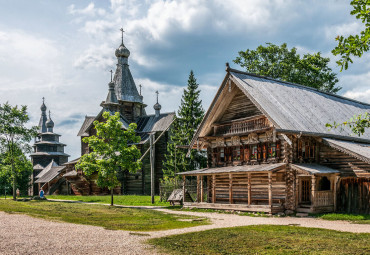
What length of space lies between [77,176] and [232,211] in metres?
33.7

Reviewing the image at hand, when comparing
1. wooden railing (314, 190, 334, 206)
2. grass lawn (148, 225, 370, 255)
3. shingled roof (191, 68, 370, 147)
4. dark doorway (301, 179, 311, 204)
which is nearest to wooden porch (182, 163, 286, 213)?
dark doorway (301, 179, 311, 204)

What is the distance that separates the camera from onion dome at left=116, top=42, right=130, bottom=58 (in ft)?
215

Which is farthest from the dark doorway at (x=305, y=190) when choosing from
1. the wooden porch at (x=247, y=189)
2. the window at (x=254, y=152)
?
the window at (x=254, y=152)

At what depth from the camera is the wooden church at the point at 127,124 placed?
5556 centimetres

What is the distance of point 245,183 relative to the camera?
3083 cm

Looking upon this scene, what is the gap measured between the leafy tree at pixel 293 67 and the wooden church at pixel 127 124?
1468 cm

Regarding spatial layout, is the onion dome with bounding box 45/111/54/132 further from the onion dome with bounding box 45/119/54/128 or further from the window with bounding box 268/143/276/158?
the window with bounding box 268/143/276/158

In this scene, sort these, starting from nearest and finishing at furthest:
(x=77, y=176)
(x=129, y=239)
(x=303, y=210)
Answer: (x=129, y=239) → (x=303, y=210) → (x=77, y=176)

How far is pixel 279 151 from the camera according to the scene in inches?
1114

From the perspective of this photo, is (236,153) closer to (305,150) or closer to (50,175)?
(305,150)

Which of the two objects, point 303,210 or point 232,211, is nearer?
point 303,210

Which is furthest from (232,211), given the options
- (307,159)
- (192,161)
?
(192,161)

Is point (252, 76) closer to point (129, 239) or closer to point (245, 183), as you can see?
point (245, 183)

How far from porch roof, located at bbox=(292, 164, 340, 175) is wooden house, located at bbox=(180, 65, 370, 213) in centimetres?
6
